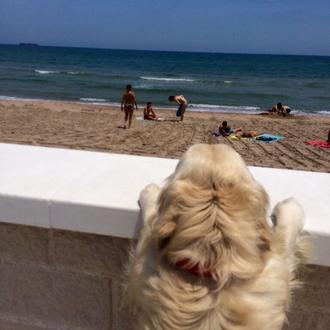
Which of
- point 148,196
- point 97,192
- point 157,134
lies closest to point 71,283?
point 97,192

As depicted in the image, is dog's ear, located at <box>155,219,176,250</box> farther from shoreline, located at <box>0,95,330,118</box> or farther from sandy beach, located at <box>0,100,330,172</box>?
shoreline, located at <box>0,95,330,118</box>

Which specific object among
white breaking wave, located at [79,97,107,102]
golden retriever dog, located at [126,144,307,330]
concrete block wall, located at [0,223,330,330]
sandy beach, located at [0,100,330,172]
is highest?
golden retriever dog, located at [126,144,307,330]

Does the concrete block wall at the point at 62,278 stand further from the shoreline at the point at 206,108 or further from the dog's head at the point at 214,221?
the shoreline at the point at 206,108

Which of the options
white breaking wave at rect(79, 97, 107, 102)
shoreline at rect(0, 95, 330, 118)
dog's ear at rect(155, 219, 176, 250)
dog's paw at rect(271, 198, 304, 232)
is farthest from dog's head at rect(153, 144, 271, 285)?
white breaking wave at rect(79, 97, 107, 102)

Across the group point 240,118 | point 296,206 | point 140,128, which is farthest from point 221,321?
point 240,118

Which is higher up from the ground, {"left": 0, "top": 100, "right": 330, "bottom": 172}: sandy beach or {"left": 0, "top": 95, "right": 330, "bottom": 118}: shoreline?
{"left": 0, "top": 100, "right": 330, "bottom": 172}: sandy beach

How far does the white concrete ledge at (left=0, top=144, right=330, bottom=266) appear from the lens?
179 centimetres

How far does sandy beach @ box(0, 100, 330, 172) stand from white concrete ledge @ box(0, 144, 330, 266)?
10.6 m

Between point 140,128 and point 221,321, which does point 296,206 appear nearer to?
point 221,321

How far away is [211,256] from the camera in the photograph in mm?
1523

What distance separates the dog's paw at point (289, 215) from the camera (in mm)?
1726

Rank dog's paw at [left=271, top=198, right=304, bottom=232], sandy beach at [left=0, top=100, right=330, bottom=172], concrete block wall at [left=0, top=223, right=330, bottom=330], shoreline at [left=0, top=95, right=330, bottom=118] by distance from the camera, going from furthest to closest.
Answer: shoreline at [left=0, top=95, right=330, bottom=118]
sandy beach at [left=0, top=100, right=330, bottom=172]
concrete block wall at [left=0, top=223, right=330, bottom=330]
dog's paw at [left=271, top=198, right=304, bottom=232]

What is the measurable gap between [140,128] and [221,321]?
55.9 feet

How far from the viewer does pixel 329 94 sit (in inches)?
1561
